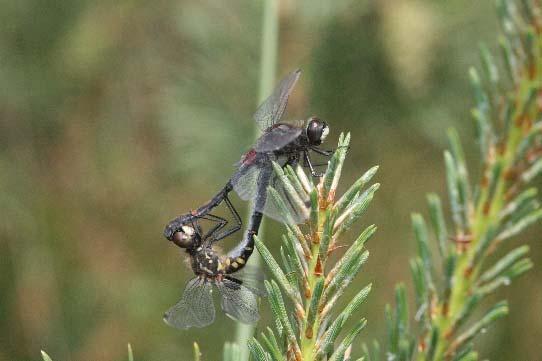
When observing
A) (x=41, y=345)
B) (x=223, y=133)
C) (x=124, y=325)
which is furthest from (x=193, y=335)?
(x=223, y=133)

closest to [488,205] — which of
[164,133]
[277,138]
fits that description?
[277,138]

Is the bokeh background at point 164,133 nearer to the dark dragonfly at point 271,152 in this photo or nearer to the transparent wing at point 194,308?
the dark dragonfly at point 271,152

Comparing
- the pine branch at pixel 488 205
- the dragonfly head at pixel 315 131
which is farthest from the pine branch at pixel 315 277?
the dragonfly head at pixel 315 131

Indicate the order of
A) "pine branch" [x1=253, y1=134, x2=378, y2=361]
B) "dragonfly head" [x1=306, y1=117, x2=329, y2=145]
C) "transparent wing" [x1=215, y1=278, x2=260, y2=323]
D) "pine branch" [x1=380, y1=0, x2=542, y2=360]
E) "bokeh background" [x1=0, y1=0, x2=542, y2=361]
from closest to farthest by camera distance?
"pine branch" [x1=380, y1=0, x2=542, y2=360]
"pine branch" [x1=253, y1=134, x2=378, y2=361]
"transparent wing" [x1=215, y1=278, x2=260, y2=323]
"dragonfly head" [x1=306, y1=117, x2=329, y2=145]
"bokeh background" [x1=0, y1=0, x2=542, y2=361]

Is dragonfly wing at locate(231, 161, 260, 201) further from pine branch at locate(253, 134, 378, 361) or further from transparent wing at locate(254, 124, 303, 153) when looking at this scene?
pine branch at locate(253, 134, 378, 361)

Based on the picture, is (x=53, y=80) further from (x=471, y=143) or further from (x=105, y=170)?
(x=471, y=143)

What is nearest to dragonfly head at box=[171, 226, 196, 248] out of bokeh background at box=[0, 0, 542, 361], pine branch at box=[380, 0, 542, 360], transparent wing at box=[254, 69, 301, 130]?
transparent wing at box=[254, 69, 301, 130]

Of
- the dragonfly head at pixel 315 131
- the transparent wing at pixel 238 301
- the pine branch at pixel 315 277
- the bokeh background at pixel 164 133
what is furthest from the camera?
the bokeh background at pixel 164 133
